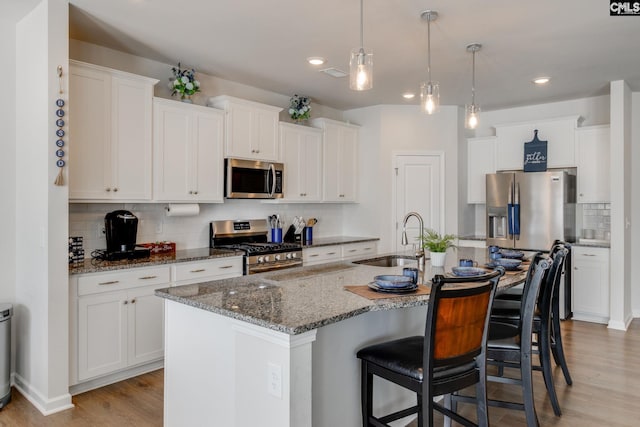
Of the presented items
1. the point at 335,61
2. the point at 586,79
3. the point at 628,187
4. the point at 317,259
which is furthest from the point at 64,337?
the point at 628,187

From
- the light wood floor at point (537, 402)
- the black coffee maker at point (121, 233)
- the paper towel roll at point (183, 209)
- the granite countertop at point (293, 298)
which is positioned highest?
the paper towel roll at point (183, 209)

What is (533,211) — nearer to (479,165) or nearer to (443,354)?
(479,165)

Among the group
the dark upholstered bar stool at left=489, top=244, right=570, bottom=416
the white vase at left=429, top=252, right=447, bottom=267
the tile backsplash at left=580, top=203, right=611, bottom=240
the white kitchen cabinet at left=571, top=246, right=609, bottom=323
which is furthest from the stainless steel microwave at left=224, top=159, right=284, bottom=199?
the tile backsplash at left=580, top=203, right=611, bottom=240

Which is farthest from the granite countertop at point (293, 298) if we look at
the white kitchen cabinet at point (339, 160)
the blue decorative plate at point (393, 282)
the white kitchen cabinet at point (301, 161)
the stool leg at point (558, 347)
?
the white kitchen cabinet at point (339, 160)

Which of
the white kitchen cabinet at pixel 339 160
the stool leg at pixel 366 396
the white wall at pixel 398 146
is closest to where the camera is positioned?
the stool leg at pixel 366 396

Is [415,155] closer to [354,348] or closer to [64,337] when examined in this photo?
→ [354,348]

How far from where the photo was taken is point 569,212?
538 centimetres

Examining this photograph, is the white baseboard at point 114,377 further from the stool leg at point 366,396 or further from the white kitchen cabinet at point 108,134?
the stool leg at point 366,396

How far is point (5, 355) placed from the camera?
2975 mm

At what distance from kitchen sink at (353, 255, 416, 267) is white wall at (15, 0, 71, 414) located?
214cm

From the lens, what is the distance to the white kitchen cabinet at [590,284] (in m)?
5.00

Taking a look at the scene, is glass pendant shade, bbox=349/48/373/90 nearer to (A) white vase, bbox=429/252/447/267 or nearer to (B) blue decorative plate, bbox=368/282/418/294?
(B) blue decorative plate, bbox=368/282/418/294

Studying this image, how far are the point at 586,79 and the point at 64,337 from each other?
541 centimetres

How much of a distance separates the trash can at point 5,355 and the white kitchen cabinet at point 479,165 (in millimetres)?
5429
